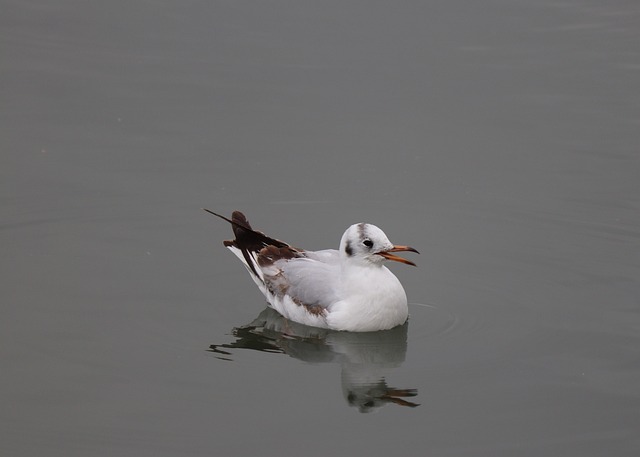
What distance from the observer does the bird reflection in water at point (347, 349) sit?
366 inches

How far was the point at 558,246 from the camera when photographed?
39.1ft

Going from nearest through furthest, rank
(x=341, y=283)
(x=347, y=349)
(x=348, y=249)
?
(x=347, y=349) → (x=348, y=249) → (x=341, y=283)

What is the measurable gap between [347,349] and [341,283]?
705mm

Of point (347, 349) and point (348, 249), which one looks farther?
point (348, 249)

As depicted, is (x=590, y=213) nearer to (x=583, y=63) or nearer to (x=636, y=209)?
(x=636, y=209)

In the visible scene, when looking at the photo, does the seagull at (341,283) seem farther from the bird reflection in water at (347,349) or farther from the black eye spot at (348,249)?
the bird reflection in water at (347,349)

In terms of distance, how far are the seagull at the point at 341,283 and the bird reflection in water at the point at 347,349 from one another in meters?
0.11

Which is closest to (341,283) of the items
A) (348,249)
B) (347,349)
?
(348,249)

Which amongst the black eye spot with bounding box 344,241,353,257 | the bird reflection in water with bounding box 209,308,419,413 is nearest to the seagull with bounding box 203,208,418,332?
the black eye spot with bounding box 344,241,353,257

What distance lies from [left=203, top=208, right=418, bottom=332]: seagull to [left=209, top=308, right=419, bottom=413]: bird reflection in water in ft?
0.35

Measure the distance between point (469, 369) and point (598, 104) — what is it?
20.4 feet

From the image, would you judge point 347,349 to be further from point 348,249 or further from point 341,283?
point 348,249

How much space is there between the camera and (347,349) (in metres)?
10.2

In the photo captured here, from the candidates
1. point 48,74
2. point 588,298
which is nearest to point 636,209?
point 588,298
